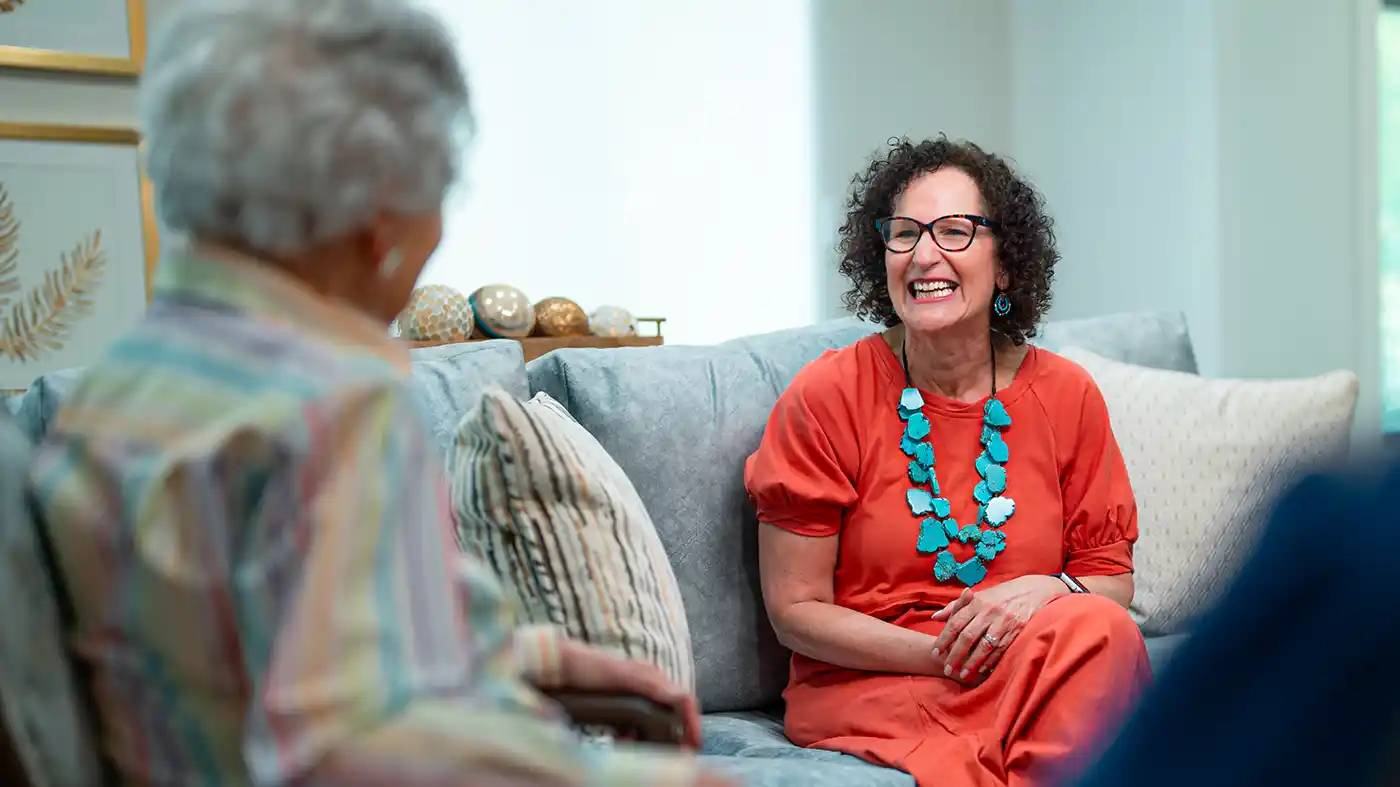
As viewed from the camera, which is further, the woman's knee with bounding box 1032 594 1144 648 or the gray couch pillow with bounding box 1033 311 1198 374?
the gray couch pillow with bounding box 1033 311 1198 374

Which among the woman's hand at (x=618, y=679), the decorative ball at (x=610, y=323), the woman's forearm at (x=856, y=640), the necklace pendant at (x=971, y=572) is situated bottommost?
the woman's forearm at (x=856, y=640)

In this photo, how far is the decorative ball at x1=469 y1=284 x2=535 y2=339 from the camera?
282 centimetres

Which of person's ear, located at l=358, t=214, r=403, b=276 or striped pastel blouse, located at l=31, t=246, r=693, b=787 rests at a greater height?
person's ear, located at l=358, t=214, r=403, b=276

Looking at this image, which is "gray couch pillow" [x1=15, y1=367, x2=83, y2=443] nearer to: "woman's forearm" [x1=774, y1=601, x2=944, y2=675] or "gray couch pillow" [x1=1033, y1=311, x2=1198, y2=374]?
"woman's forearm" [x1=774, y1=601, x2=944, y2=675]

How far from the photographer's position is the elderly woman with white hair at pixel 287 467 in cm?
68

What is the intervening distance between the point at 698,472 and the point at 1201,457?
0.97 metres

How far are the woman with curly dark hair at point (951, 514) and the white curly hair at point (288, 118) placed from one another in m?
1.16

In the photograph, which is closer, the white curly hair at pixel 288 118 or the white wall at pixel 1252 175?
the white curly hair at pixel 288 118

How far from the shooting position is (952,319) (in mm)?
1971

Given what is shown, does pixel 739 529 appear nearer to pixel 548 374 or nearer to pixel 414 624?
pixel 548 374

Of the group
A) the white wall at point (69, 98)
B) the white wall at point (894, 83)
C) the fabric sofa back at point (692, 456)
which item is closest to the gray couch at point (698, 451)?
the fabric sofa back at point (692, 456)

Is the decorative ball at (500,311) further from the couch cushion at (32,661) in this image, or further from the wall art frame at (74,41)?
the couch cushion at (32,661)

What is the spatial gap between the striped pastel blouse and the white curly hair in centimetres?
4

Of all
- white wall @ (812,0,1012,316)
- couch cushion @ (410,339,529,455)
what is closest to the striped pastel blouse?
couch cushion @ (410,339,529,455)
